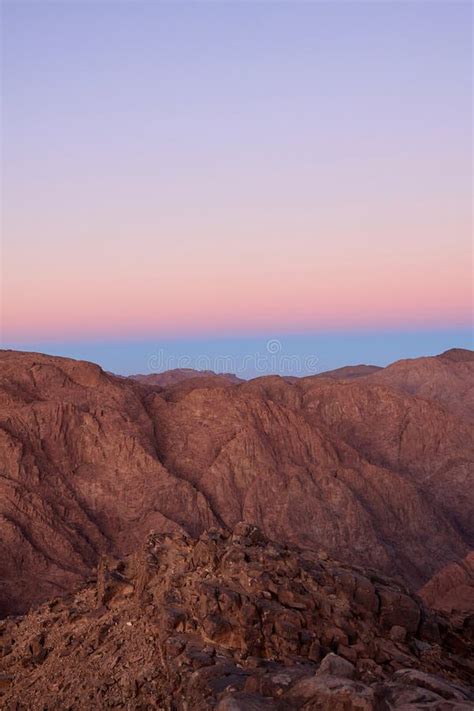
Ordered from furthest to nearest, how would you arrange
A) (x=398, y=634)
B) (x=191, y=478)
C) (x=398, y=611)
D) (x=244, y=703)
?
(x=191, y=478)
(x=398, y=611)
(x=398, y=634)
(x=244, y=703)

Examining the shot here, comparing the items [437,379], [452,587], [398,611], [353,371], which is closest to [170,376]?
[353,371]

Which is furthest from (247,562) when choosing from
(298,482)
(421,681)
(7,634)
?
(298,482)

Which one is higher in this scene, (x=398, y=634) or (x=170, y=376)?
(x=170, y=376)

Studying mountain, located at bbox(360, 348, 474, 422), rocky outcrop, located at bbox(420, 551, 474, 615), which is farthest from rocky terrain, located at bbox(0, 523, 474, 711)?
mountain, located at bbox(360, 348, 474, 422)

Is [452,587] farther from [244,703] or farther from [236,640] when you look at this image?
[244,703]

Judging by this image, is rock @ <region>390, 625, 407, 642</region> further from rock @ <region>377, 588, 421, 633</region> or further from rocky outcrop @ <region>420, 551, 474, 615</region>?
rocky outcrop @ <region>420, 551, 474, 615</region>

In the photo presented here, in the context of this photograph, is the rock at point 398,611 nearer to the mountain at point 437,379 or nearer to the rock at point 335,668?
the rock at point 335,668

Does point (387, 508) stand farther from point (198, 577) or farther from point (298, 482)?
point (198, 577)
